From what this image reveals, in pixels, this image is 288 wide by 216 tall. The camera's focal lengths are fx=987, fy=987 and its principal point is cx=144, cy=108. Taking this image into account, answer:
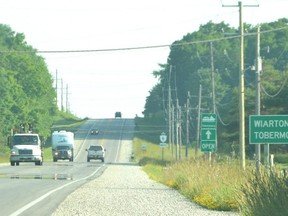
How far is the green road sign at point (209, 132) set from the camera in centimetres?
3906

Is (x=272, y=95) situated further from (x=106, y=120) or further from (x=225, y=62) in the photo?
(x=106, y=120)

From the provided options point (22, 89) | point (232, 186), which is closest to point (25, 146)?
point (232, 186)

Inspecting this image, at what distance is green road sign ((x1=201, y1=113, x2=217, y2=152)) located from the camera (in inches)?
1538

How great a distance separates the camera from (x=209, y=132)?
39.3 metres

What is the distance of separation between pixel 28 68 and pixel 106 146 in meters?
25.6

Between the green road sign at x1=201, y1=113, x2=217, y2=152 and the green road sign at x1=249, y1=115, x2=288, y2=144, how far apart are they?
13.7 m

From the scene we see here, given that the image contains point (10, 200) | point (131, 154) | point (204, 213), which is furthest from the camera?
point (131, 154)

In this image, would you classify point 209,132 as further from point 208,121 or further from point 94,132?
point 94,132

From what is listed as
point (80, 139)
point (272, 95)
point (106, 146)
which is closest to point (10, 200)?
point (272, 95)

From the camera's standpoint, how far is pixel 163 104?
175 m

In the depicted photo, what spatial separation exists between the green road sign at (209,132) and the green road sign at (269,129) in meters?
13.7

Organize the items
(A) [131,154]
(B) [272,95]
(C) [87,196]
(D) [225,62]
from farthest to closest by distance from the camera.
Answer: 1. (D) [225,62]
2. (A) [131,154]
3. (B) [272,95]
4. (C) [87,196]

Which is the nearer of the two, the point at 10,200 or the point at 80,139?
the point at 10,200

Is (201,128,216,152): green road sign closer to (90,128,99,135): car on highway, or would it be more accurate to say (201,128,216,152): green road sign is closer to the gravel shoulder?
the gravel shoulder
